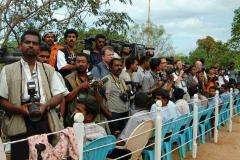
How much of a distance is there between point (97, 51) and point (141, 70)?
94 cm

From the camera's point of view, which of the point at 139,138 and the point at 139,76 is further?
the point at 139,76

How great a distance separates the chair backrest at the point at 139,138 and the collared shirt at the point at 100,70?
1.09m

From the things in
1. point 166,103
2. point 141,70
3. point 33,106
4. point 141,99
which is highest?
point 141,70

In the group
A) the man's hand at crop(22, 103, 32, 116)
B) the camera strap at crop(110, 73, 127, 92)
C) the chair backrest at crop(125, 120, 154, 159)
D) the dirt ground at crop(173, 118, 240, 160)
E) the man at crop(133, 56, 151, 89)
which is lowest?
the dirt ground at crop(173, 118, 240, 160)

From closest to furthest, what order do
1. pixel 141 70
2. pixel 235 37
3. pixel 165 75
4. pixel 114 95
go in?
pixel 114 95, pixel 141 70, pixel 165 75, pixel 235 37

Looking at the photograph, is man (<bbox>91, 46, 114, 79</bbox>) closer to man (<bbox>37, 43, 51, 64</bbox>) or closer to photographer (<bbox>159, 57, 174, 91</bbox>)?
man (<bbox>37, 43, 51, 64</bbox>)

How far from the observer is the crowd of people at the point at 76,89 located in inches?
127

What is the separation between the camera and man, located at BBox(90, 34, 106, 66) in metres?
5.93

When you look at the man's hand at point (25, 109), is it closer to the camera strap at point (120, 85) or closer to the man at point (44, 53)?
the man at point (44, 53)

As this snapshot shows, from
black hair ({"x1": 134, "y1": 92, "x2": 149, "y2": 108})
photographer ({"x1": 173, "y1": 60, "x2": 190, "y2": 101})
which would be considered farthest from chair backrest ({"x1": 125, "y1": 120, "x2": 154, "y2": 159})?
photographer ({"x1": 173, "y1": 60, "x2": 190, "y2": 101})

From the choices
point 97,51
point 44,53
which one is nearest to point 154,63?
point 97,51

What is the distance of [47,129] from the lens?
3.32 meters

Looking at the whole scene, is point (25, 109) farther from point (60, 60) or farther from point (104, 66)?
point (104, 66)

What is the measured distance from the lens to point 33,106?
3145mm
